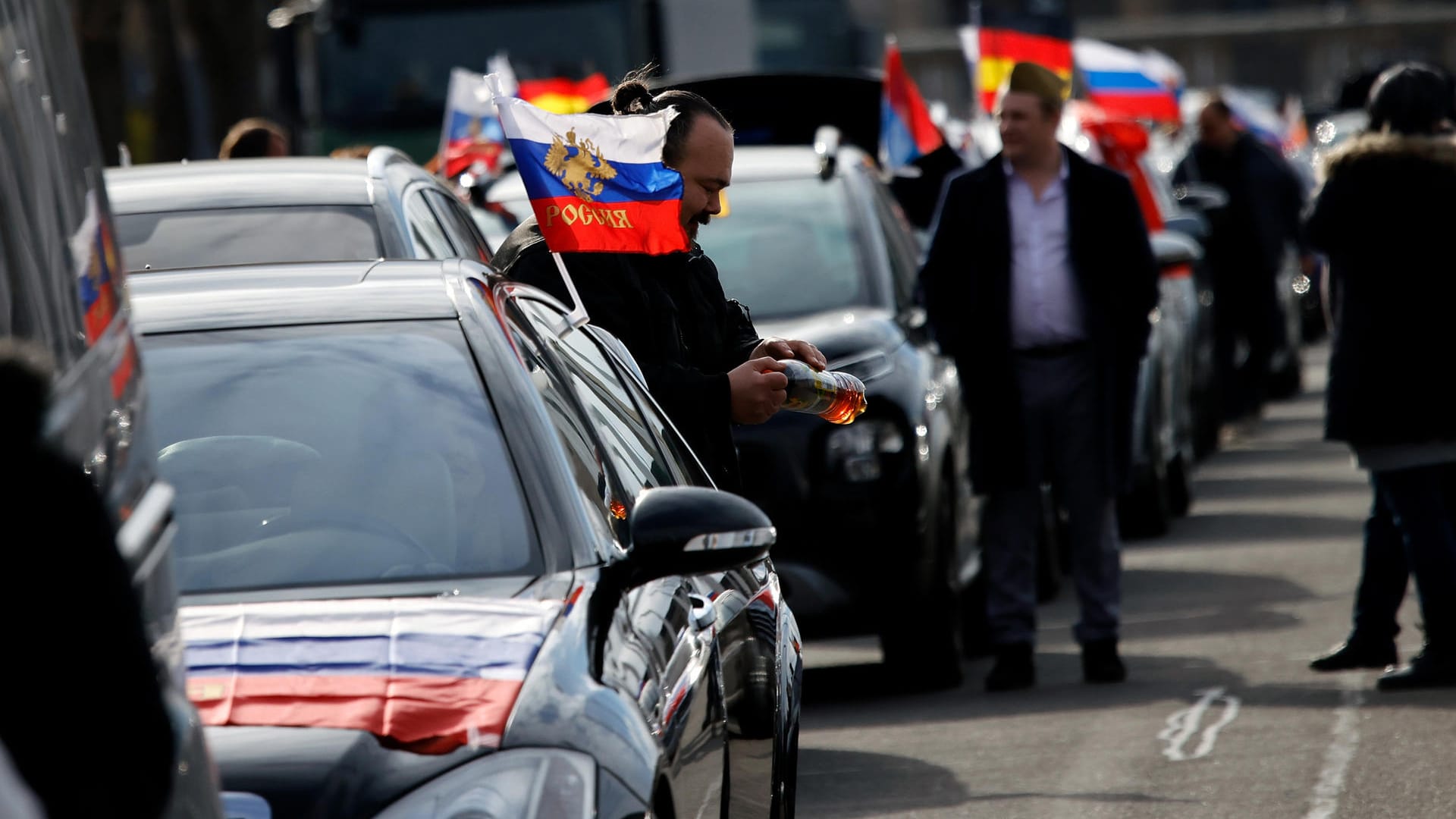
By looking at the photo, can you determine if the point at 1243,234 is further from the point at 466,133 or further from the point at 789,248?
the point at 789,248

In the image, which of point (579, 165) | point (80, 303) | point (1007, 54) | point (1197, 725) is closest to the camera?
point (80, 303)

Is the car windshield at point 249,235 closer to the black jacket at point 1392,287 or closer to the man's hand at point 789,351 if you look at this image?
the man's hand at point 789,351

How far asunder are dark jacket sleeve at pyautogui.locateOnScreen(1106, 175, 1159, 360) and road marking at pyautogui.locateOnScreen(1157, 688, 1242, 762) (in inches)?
49.3

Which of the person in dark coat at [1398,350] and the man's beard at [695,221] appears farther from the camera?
the person in dark coat at [1398,350]

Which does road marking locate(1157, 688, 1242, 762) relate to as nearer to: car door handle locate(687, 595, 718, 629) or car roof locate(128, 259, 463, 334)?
car door handle locate(687, 595, 718, 629)

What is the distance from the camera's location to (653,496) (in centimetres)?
405

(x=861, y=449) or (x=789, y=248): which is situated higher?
(x=789, y=248)

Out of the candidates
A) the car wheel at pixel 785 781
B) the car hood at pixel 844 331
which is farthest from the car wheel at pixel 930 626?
the car wheel at pixel 785 781

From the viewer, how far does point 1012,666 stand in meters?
9.03

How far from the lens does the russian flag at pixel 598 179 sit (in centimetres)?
588

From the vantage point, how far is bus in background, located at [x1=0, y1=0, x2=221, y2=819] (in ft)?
8.46

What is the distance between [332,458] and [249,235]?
3.38 meters

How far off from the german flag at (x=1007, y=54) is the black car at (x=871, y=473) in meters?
6.90

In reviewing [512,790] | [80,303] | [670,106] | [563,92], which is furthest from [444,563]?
[563,92]
